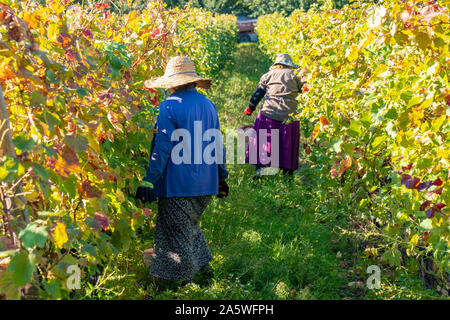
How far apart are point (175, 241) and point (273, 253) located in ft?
3.31

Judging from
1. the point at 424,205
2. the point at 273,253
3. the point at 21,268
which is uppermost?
the point at 424,205

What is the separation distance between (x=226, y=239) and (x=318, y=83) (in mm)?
1737

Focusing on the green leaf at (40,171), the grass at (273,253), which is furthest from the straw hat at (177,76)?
the green leaf at (40,171)

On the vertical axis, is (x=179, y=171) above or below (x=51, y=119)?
below

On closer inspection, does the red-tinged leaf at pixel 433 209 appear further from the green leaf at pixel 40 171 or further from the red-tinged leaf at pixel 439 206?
the green leaf at pixel 40 171

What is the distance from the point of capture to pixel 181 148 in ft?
11.6

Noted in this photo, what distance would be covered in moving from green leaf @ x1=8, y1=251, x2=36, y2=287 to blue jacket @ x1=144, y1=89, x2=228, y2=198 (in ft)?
5.47

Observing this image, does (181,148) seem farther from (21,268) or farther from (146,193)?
(21,268)

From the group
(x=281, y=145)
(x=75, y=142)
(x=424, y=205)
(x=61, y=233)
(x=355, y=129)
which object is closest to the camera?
(x=61, y=233)

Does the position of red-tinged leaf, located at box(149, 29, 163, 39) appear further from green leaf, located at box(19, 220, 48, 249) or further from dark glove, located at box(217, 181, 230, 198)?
green leaf, located at box(19, 220, 48, 249)

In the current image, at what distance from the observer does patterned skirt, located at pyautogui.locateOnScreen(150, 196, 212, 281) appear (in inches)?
143

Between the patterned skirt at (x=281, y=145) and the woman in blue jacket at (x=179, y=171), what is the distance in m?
2.87

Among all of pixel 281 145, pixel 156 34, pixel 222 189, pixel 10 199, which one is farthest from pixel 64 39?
pixel 281 145

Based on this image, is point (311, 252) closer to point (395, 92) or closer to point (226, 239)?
point (226, 239)
